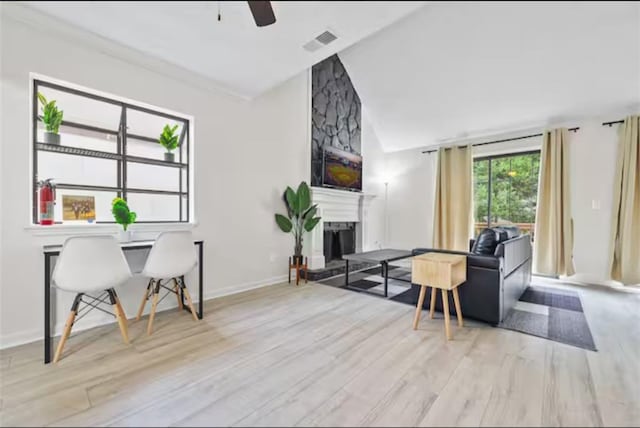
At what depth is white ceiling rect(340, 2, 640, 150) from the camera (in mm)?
2852

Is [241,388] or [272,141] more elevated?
[272,141]

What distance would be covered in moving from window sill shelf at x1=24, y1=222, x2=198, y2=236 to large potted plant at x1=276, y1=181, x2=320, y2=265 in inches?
51.7

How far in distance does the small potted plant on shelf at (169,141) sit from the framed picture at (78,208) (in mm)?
809

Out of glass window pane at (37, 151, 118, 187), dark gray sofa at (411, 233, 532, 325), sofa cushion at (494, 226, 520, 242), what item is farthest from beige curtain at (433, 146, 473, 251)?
glass window pane at (37, 151, 118, 187)

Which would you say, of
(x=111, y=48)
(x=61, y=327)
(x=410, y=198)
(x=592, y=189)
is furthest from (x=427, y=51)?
(x=61, y=327)

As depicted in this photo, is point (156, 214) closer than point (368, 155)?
Yes

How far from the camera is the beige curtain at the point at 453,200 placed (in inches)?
195

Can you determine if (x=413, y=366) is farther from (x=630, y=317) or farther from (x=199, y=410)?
(x=630, y=317)

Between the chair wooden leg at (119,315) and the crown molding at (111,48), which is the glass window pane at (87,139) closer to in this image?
the crown molding at (111,48)

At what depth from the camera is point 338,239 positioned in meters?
5.17

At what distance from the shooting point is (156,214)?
118 inches

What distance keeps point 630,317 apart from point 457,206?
8.86ft

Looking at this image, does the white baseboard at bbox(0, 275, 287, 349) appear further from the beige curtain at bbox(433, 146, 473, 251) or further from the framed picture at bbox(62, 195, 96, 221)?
the beige curtain at bbox(433, 146, 473, 251)

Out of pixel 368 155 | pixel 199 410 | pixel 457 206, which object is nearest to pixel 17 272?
pixel 199 410
